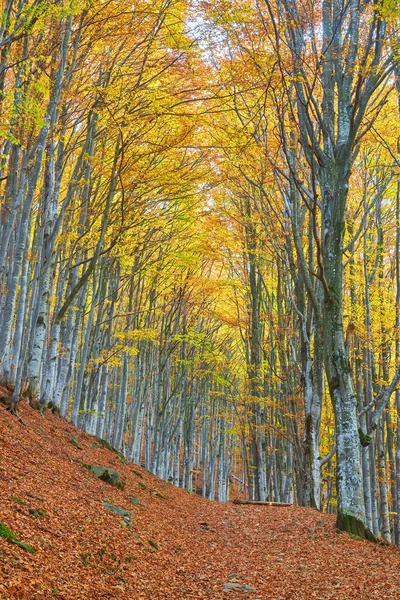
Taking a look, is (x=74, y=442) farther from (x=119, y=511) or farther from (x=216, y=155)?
(x=216, y=155)

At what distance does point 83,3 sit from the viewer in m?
7.39

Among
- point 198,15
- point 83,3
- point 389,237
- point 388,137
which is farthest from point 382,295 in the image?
point 83,3

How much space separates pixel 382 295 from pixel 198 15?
34.5ft

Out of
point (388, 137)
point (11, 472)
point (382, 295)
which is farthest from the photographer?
point (382, 295)

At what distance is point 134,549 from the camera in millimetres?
5484

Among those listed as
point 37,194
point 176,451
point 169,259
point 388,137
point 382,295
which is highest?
point 388,137

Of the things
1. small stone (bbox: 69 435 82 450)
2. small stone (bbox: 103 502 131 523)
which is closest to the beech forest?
small stone (bbox: 69 435 82 450)

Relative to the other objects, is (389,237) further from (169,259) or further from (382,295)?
(169,259)

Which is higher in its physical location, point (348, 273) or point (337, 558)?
point (348, 273)

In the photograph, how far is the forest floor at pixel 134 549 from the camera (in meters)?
3.90

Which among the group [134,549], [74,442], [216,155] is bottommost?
[134,549]

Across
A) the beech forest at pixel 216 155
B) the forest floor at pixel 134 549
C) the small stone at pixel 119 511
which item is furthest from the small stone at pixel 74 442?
the small stone at pixel 119 511

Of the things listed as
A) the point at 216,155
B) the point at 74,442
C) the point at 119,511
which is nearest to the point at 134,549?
the point at 119,511

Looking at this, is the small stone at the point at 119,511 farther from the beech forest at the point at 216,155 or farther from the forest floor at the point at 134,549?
the beech forest at the point at 216,155
